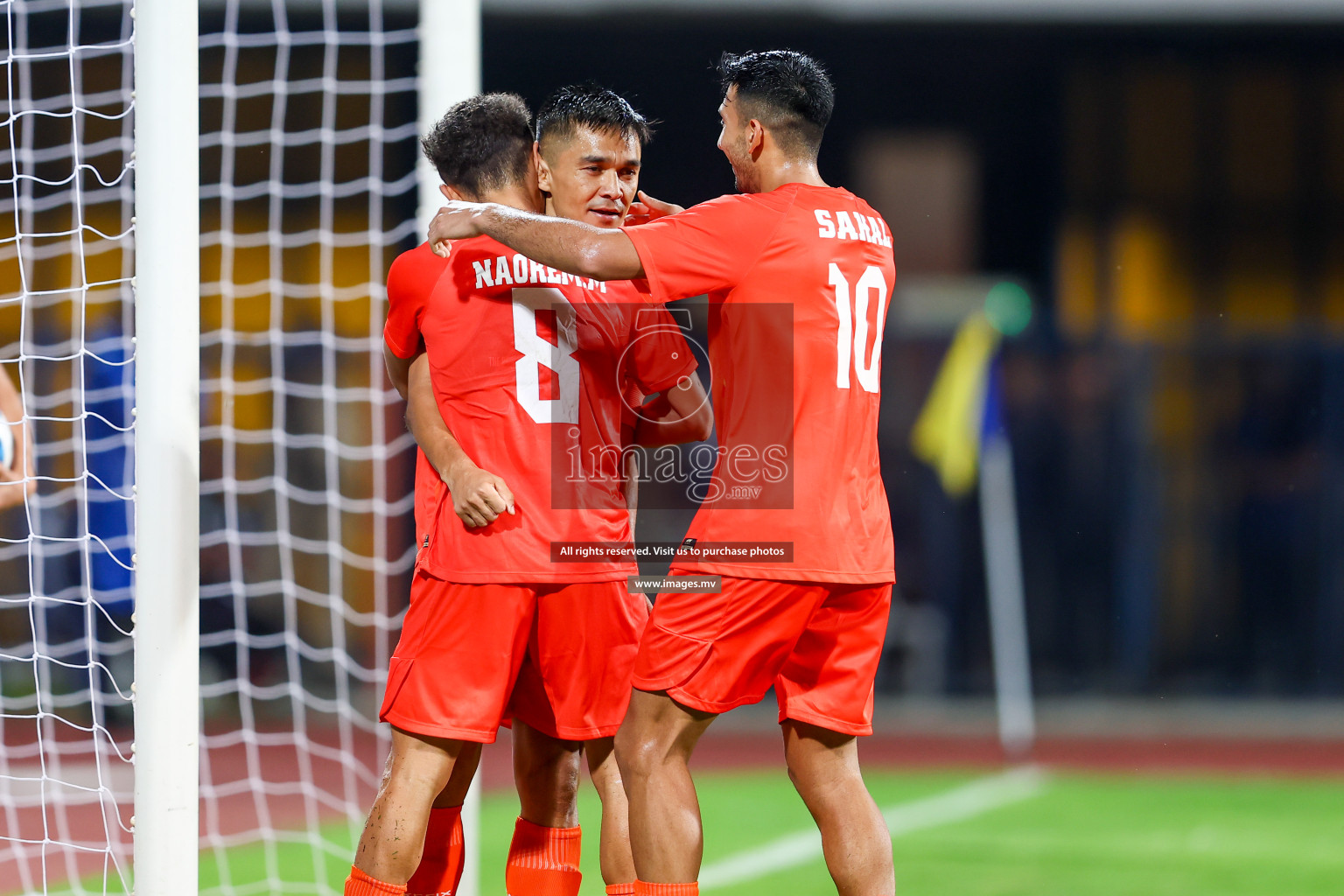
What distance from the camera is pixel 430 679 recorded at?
123 inches

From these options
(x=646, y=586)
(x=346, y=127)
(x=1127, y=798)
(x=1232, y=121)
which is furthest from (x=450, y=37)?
(x=1232, y=121)

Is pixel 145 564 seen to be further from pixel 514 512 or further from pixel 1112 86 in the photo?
pixel 1112 86

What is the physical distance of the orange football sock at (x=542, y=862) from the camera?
348 centimetres

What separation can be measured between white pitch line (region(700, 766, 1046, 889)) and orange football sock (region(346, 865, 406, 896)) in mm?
2436

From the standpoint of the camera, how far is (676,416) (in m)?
3.46

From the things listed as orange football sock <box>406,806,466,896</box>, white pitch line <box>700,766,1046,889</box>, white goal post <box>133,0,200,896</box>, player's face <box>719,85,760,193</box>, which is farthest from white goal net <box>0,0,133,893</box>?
player's face <box>719,85,760,193</box>

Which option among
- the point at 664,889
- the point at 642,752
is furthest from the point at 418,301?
the point at 664,889

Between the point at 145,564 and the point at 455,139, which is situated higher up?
the point at 455,139

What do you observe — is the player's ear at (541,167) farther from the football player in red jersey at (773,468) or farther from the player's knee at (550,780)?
the player's knee at (550,780)

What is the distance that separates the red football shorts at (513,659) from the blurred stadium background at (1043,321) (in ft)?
20.6

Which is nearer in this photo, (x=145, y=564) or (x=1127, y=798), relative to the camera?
(x=145, y=564)

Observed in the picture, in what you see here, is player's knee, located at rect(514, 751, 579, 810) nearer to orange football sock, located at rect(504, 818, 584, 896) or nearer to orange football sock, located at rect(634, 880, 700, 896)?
orange football sock, located at rect(504, 818, 584, 896)

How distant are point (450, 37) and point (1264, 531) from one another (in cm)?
897

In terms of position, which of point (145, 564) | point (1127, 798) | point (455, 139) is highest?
point (455, 139)
